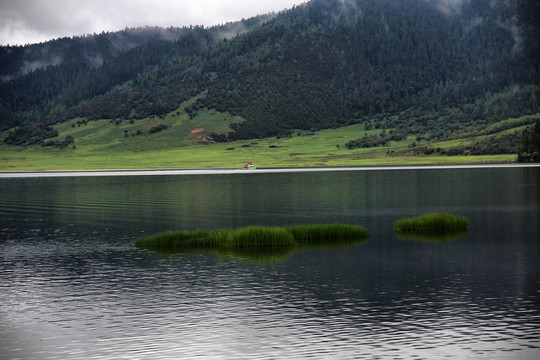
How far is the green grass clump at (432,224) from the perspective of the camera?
53.7m

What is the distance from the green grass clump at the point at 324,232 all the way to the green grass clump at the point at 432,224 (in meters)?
4.35

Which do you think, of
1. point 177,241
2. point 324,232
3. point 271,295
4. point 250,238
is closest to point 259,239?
point 250,238

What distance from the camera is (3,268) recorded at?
39000 mm

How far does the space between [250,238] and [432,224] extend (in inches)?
644

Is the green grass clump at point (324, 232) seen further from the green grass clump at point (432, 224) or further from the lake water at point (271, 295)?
the green grass clump at point (432, 224)

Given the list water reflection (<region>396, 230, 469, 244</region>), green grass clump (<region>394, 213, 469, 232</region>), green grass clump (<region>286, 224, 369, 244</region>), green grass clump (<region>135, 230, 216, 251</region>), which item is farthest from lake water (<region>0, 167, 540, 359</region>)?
green grass clump (<region>135, 230, 216, 251</region>)

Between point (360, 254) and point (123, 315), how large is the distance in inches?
736

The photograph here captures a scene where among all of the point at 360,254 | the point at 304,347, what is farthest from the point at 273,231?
the point at 304,347

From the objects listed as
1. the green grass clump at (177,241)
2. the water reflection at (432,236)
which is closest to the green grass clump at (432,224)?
the water reflection at (432,236)

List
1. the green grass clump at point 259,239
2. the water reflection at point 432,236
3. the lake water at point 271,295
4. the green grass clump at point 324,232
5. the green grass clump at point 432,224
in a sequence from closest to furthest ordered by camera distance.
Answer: the lake water at point 271,295 < the green grass clump at point 259,239 < the water reflection at point 432,236 < the green grass clump at point 324,232 < the green grass clump at point 432,224

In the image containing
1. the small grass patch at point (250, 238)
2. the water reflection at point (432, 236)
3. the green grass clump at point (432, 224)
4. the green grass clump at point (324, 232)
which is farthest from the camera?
the green grass clump at point (432, 224)

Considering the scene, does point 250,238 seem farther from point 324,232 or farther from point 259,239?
point 324,232

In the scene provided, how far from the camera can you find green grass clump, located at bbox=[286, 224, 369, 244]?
49.2 meters

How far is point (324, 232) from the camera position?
4994 centimetres
